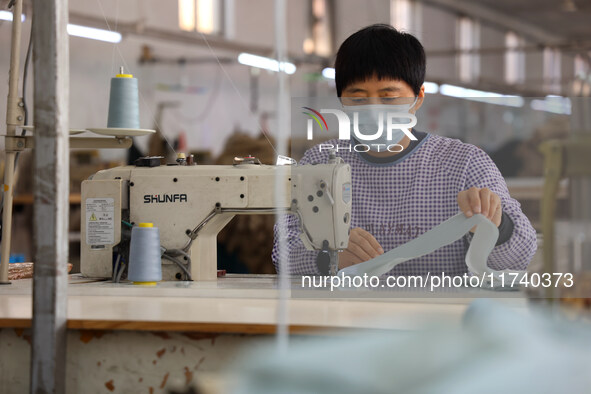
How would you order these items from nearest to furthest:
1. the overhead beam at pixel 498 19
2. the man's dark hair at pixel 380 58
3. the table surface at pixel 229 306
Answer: the table surface at pixel 229 306
the man's dark hair at pixel 380 58
the overhead beam at pixel 498 19

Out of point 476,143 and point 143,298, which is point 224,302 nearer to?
point 143,298

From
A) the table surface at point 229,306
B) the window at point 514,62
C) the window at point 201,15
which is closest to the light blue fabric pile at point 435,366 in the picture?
the table surface at point 229,306

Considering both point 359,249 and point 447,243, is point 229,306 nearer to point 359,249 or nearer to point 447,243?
point 359,249

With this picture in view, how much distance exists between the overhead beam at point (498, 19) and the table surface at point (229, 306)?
393 inches

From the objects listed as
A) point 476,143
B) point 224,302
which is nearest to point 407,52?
point 476,143

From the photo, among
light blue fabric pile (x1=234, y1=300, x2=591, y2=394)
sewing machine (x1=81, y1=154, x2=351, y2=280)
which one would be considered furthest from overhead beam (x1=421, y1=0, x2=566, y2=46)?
light blue fabric pile (x1=234, y1=300, x2=591, y2=394)

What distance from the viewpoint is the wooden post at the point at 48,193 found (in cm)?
149

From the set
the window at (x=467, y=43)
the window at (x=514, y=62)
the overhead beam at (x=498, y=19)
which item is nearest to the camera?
the overhead beam at (x=498, y=19)

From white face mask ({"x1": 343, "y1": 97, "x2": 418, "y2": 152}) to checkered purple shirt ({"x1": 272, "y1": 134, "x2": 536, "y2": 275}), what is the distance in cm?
5

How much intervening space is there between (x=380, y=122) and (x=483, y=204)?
0.95ft

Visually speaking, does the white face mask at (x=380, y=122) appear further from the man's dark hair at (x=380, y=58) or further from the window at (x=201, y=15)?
the window at (x=201, y=15)

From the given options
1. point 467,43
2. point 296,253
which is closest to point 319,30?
point 467,43

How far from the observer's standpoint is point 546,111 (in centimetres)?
170

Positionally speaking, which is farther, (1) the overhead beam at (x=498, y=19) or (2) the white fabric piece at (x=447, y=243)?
(1) the overhead beam at (x=498, y=19)
